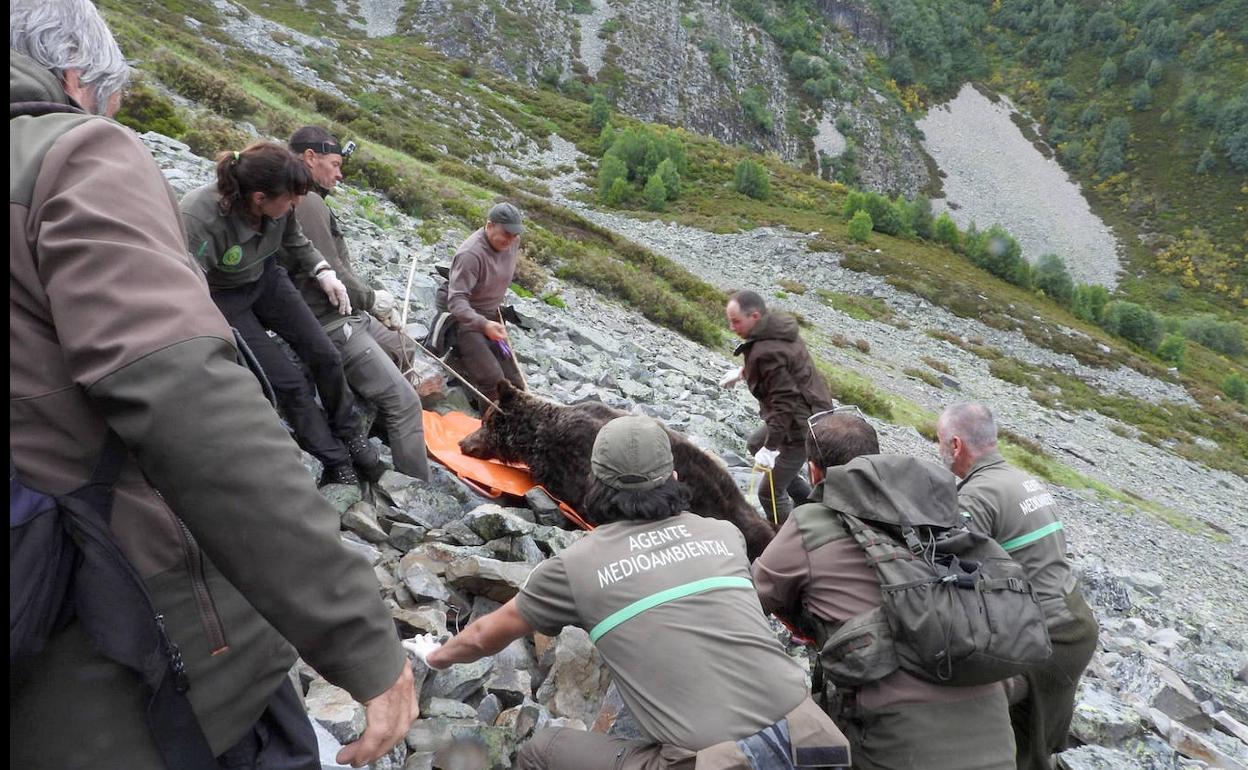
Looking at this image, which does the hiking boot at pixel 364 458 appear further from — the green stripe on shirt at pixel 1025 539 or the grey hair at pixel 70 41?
the green stripe on shirt at pixel 1025 539

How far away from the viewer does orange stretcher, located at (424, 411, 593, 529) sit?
5.53 metres

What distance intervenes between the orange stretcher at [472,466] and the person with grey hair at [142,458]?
3877mm

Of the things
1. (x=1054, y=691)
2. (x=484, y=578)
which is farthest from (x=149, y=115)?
(x=1054, y=691)

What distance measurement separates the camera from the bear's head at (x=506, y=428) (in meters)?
5.96

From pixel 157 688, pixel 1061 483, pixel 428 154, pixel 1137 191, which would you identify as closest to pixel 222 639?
pixel 157 688

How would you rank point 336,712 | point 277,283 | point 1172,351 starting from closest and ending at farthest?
point 336,712 → point 277,283 → point 1172,351

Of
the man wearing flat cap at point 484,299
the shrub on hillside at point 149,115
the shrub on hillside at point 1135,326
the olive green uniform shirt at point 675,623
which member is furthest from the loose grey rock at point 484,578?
the shrub on hillside at point 1135,326

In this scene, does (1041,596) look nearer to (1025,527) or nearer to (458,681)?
(1025,527)

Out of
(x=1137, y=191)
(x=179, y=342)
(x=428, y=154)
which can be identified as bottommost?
(x=428, y=154)

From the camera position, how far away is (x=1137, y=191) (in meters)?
84.2

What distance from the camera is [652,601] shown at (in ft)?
8.77

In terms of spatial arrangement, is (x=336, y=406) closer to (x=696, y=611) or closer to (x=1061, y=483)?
(x=696, y=611)

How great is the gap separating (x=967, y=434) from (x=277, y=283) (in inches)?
172

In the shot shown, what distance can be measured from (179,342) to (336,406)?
3830 millimetres
